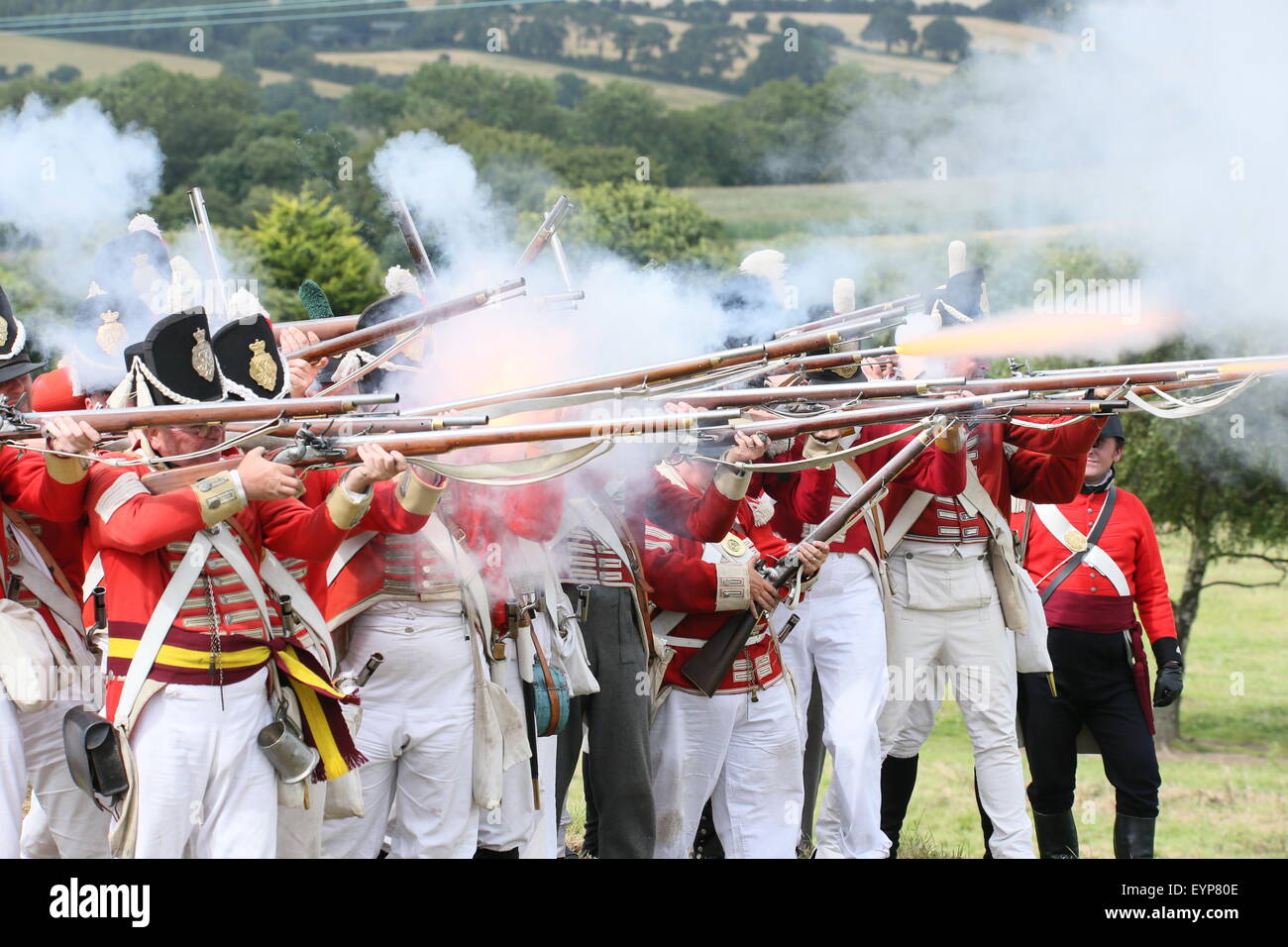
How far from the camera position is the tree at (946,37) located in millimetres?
24906

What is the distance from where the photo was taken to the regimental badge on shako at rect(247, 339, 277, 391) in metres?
4.82

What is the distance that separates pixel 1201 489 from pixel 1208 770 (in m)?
1.93

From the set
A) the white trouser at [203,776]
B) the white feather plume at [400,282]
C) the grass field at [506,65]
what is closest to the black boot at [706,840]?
the white feather plume at [400,282]

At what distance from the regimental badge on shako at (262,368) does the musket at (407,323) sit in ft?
2.89

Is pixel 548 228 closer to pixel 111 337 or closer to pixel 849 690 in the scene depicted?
pixel 111 337

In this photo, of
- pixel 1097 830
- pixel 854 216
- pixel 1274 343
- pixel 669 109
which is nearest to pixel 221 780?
pixel 1097 830

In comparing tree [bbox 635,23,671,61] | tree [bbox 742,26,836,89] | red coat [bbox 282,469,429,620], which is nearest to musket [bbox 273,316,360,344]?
red coat [bbox 282,469,429,620]

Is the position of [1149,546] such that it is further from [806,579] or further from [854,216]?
[854,216]

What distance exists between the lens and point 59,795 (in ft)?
17.2

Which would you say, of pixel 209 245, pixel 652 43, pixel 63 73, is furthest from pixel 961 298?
pixel 652 43

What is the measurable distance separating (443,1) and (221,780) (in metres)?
57.0

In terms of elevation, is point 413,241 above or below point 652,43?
below

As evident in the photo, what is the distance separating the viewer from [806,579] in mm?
6250
